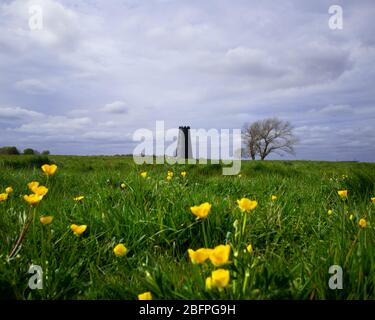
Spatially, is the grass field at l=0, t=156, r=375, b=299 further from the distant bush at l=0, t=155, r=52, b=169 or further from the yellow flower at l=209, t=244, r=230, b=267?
the distant bush at l=0, t=155, r=52, b=169

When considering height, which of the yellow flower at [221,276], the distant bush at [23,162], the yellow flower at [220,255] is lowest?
the yellow flower at [221,276]

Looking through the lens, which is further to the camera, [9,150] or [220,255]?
[9,150]

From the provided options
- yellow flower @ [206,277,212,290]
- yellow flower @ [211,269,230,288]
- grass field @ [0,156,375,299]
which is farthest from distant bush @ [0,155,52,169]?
yellow flower @ [211,269,230,288]

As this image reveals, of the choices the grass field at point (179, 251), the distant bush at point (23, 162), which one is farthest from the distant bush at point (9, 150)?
the grass field at point (179, 251)

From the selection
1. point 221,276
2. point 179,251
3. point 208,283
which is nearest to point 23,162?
point 179,251

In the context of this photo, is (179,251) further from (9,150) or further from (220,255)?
(9,150)

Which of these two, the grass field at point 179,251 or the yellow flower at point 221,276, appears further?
the grass field at point 179,251

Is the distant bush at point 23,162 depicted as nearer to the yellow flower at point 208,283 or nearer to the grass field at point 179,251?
the grass field at point 179,251
